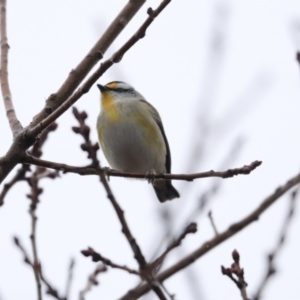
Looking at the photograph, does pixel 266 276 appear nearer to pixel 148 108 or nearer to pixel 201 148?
pixel 201 148

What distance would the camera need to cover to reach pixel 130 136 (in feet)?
21.4

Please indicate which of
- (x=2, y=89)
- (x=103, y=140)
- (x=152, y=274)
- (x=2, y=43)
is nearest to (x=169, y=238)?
(x=152, y=274)

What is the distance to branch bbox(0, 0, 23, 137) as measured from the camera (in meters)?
3.12

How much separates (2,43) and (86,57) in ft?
2.35

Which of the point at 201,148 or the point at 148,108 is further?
the point at 148,108

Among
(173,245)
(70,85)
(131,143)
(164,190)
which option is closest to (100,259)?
(173,245)

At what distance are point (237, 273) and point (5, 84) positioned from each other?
1.58 meters

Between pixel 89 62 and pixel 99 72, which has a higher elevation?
pixel 89 62

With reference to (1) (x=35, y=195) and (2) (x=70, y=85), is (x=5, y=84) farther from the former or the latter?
(1) (x=35, y=195)

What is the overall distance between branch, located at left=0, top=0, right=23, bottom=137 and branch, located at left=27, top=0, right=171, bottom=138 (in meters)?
0.17

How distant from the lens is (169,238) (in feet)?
10.1

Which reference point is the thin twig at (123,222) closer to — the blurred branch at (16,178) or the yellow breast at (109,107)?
the blurred branch at (16,178)

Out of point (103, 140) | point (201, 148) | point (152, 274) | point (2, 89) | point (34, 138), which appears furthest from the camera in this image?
point (103, 140)

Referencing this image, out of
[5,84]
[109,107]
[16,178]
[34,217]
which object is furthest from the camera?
[109,107]
